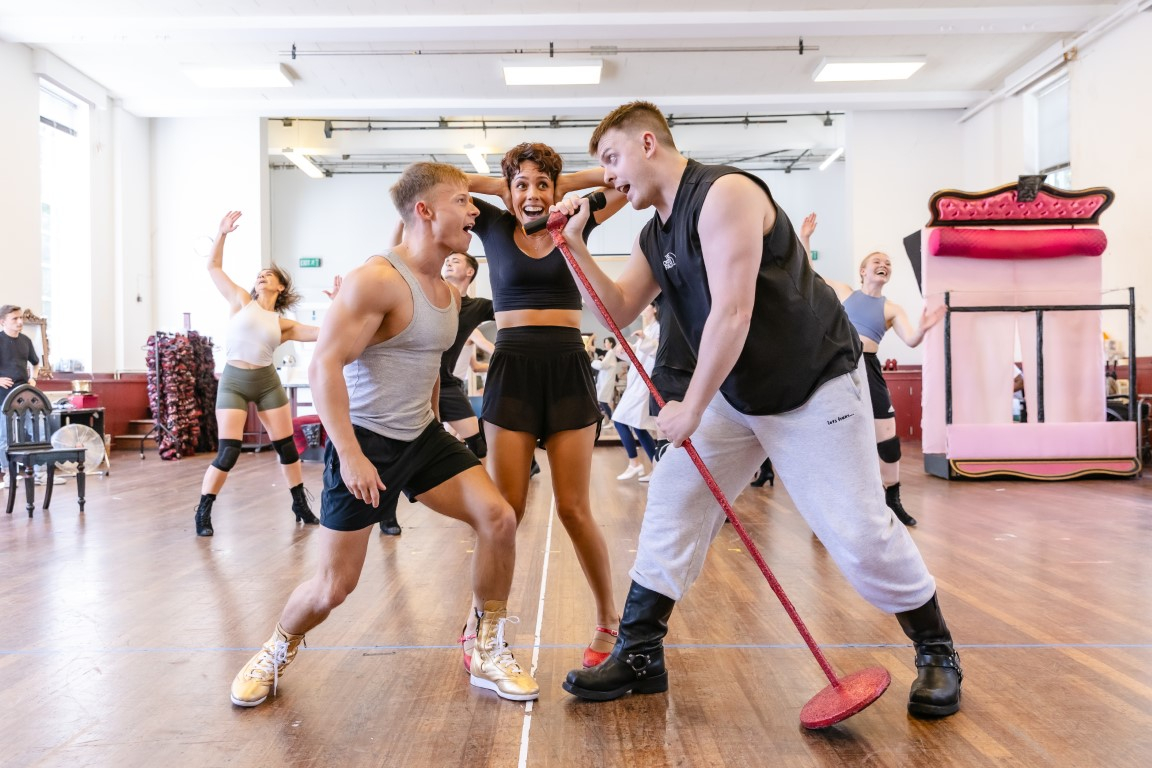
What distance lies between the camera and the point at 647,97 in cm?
1216

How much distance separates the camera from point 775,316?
6.68 feet

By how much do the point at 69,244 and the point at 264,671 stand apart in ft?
35.5

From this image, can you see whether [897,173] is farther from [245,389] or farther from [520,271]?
[520,271]

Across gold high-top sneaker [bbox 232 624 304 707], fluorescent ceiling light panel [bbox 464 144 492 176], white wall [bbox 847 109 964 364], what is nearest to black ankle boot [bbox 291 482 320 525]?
gold high-top sneaker [bbox 232 624 304 707]

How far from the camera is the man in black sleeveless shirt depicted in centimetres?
194

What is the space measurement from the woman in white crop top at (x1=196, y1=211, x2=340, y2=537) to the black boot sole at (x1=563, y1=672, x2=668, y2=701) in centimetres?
320

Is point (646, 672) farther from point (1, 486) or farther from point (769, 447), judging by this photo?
point (1, 486)

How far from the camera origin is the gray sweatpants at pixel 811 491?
202 centimetres

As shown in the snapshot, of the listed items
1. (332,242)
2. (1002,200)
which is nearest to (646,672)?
(1002,200)

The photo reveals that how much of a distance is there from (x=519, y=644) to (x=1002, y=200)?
6.54 meters

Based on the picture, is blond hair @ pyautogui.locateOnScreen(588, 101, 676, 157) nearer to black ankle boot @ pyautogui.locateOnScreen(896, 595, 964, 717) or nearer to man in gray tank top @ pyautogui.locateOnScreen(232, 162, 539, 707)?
man in gray tank top @ pyautogui.locateOnScreen(232, 162, 539, 707)

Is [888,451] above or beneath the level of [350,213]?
beneath

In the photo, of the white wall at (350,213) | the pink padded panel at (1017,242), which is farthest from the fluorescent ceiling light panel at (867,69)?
the white wall at (350,213)

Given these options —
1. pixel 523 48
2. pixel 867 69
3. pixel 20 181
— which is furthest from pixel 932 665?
pixel 20 181
